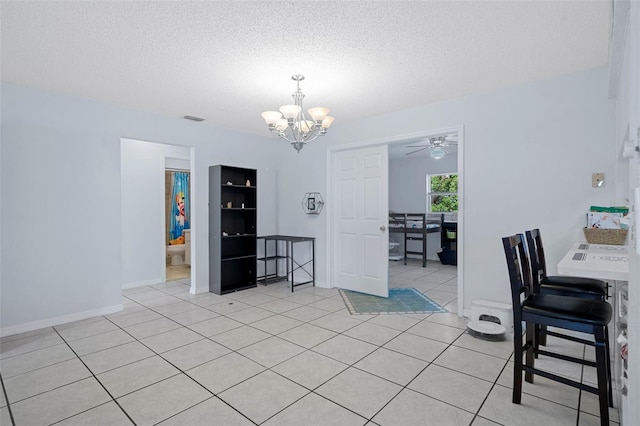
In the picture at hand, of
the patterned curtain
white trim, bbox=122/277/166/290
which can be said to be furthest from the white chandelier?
the patterned curtain

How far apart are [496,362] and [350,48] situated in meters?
2.70

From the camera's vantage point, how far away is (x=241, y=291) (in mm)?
4922

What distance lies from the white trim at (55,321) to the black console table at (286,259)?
81.9 inches

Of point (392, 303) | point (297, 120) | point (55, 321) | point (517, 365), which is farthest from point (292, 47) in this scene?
point (55, 321)

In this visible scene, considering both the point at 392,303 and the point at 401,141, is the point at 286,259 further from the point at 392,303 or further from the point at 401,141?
the point at 401,141

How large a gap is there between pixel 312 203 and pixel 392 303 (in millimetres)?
1950

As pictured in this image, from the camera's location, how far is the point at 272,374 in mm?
2412

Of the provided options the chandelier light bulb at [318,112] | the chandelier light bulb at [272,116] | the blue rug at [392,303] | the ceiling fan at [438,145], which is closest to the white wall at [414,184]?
the ceiling fan at [438,145]

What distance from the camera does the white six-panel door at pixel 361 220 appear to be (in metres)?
4.55

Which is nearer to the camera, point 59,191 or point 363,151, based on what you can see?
point 59,191

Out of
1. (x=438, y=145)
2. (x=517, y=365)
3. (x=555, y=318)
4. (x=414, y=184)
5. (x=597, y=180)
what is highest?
(x=438, y=145)

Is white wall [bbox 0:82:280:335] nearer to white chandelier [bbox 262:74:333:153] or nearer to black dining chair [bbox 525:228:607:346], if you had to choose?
white chandelier [bbox 262:74:333:153]

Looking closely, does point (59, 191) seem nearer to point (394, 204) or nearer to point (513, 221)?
point (513, 221)

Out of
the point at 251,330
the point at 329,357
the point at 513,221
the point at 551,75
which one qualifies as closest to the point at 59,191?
the point at 251,330
